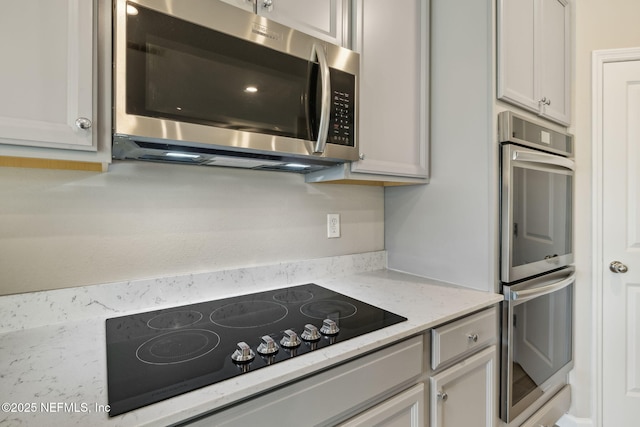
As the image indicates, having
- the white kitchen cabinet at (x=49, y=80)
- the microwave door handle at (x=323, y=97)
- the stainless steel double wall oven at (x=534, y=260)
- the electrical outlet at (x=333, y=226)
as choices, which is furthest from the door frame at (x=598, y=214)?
the white kitchen cabinet at (x=49, y=80)

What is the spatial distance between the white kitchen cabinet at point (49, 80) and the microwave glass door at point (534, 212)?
1447 millimetres

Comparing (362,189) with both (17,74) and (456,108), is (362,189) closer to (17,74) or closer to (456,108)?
(456,108)

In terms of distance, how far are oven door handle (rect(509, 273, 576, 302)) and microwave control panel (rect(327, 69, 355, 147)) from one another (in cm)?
93

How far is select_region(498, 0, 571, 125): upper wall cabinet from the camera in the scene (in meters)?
1.34

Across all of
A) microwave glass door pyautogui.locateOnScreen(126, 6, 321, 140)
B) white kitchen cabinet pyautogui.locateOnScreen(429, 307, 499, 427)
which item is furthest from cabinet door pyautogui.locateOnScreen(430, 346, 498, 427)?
microwave glass door pyautogui.locateOnScreen(126, 6, 321, 140)

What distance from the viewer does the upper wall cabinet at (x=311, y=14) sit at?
104cm

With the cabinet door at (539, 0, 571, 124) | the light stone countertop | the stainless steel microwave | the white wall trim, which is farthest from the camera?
the white wall trim

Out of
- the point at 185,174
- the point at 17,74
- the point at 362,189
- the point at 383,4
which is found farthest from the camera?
the point at 362,189

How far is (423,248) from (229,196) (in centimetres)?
97

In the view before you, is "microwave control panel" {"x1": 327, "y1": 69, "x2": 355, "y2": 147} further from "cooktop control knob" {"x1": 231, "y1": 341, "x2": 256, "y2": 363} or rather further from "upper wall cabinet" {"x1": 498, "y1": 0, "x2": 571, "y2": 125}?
"cooktop control knob" {"x1": 231, "y1": 341, "x2": 256, "y2": 363}

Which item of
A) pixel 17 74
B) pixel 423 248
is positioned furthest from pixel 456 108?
pixel 17 74

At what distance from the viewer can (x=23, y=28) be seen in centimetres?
71

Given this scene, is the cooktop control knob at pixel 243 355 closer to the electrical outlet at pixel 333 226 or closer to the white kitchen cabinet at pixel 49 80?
the white kitchen cabinet at pixel 49 80

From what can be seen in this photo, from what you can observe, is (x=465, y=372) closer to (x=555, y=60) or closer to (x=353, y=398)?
(x=353, y=398)
